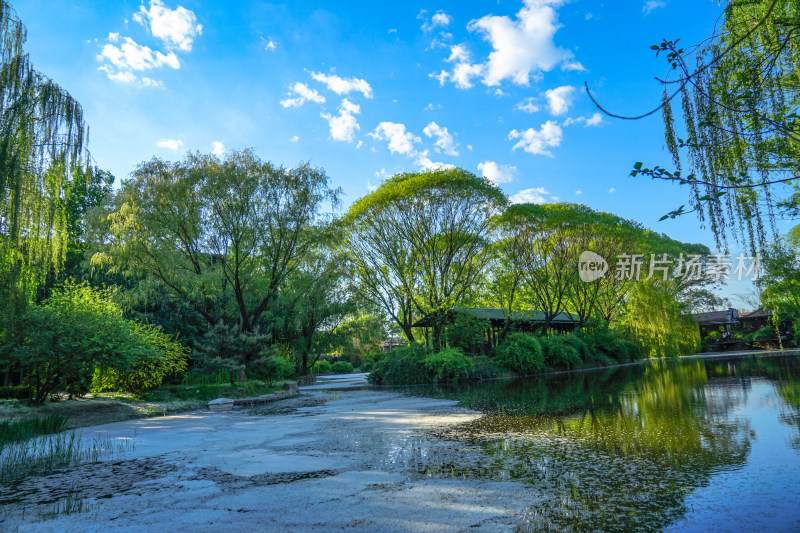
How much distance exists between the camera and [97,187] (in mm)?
30938

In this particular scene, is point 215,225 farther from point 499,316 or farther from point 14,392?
point 499,316

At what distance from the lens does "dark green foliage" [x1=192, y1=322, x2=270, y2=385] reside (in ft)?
63.5

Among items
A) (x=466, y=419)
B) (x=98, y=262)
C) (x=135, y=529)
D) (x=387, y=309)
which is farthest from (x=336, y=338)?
(x=135, y=529)

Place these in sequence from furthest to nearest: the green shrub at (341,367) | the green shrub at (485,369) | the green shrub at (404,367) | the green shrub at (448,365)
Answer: the green shrub at (341,367)
the green shrub at (485,369)
the green shrub at (404,367)
the green shrub at (448,365)

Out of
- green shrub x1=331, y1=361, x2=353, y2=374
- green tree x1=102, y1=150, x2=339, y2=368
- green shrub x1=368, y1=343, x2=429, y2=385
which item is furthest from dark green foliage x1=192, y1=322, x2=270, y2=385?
green shrub x1=331, y1=361, x2=353, y2=374

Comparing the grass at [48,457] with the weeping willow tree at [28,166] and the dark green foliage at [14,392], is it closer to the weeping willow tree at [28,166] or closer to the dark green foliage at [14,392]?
the weeping willow tree at [28,166]

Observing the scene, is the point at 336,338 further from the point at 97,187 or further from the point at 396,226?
the point at 97,187

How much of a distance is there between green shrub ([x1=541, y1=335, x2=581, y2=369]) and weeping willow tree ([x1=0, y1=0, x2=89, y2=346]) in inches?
1044

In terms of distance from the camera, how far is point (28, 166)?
8641 millimetres

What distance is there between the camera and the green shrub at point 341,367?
157ft

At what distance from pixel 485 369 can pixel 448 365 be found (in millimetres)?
3570

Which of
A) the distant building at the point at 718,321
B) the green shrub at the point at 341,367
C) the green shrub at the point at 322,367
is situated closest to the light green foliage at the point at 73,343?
the green shrub at the point at 322,367

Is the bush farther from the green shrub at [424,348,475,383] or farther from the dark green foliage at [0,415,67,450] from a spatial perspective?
the dark green foliage at [0,415,67,450]

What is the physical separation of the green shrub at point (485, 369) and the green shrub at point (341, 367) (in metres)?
25.5
